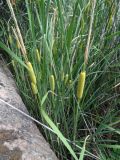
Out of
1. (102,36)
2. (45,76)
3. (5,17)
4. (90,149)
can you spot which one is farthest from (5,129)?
(5,17)

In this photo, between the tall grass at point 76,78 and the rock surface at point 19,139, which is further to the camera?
the tall grass at point 76,78

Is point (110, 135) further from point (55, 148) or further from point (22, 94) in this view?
point (22, 94)

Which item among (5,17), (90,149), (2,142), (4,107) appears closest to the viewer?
(2,142)

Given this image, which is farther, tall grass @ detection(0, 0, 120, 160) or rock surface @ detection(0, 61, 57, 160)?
tall grass @ detection(0, 0, 120, 160)

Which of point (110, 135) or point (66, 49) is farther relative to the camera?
point (110, 135)
